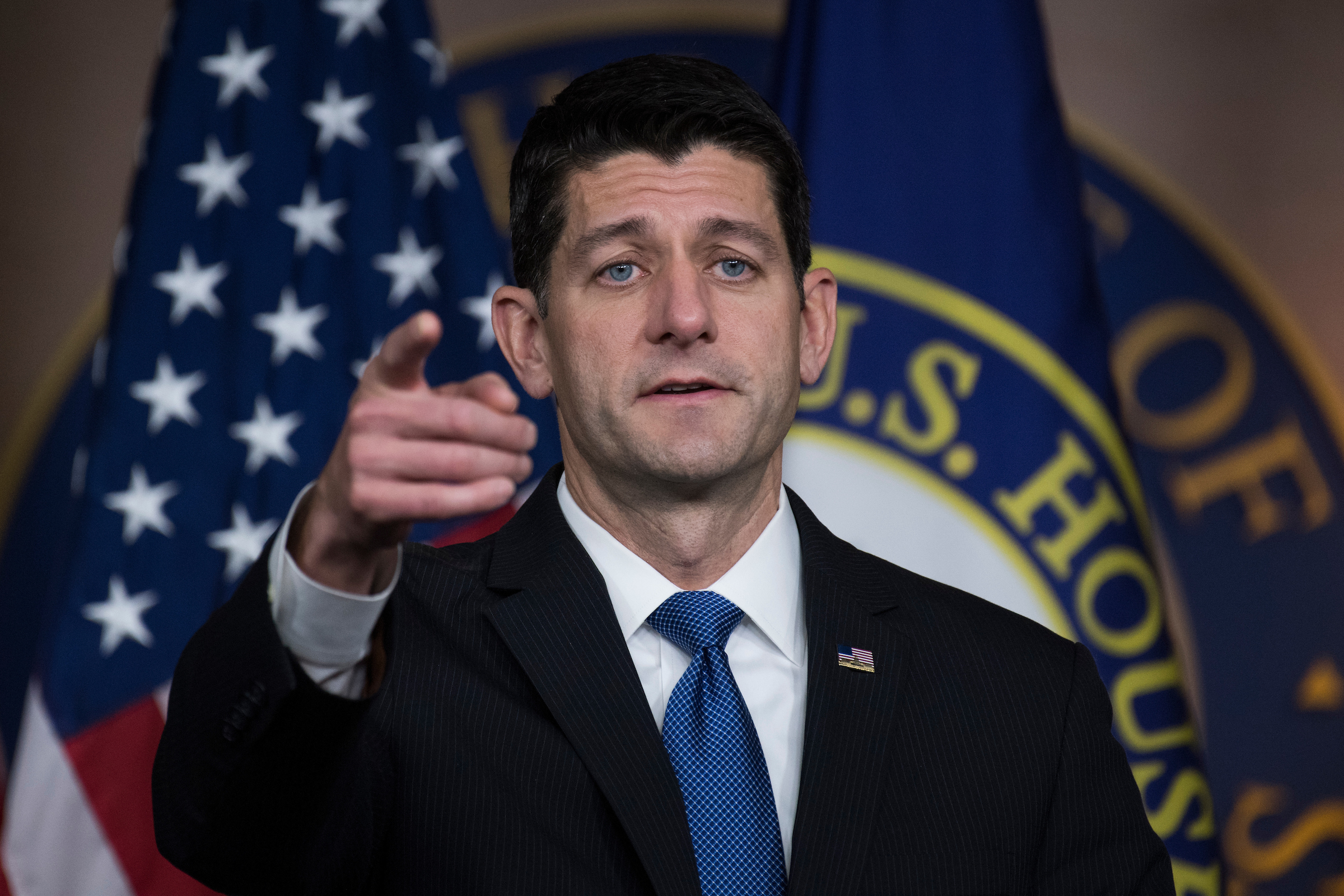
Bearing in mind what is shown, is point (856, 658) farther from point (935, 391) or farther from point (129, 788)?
point (129, 788)

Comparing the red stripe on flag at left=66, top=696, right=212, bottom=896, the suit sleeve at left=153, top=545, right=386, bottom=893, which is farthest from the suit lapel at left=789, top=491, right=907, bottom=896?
the red stripe on flag at left=66, top=696, right=212, bottom=896

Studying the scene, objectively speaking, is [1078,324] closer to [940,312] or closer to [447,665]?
[940,312]

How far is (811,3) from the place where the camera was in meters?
3.15

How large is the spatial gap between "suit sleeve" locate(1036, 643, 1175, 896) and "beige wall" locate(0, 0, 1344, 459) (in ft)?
8.05

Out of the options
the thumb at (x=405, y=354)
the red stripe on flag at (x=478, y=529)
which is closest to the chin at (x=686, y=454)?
the thumb at (x=405, y=354)

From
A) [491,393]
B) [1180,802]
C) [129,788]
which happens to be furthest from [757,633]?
[129,788]

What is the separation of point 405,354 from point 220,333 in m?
1.99

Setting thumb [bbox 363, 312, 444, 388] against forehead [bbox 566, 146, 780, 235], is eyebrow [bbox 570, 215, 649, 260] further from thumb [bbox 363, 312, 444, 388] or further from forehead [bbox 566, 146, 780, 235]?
thumb [bbox 363, 312, 444, 388]

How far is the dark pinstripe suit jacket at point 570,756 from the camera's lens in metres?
1.37

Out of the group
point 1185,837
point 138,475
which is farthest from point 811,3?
point 1185,837

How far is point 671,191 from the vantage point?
194 centimetres

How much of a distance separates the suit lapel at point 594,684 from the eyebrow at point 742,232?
51 centimetres

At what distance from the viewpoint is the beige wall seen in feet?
12.3

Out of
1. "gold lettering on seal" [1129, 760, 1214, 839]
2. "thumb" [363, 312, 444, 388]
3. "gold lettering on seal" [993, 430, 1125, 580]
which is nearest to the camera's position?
"thumb" [363, 312, 444, 388]
